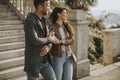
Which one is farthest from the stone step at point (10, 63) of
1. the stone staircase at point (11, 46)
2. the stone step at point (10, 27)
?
the stone step at point (10, 27)

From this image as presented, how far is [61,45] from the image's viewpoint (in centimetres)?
397

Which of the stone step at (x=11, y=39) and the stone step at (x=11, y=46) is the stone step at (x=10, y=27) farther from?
the stone step at (x=11, y=46)

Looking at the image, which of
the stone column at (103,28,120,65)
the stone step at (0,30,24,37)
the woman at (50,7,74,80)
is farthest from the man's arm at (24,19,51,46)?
the stone column at (103,28,120,65)

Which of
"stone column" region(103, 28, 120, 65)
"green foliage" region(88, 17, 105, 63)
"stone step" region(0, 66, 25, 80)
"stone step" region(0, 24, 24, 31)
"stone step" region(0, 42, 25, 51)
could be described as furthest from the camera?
"green foliage" region(88, 17, 105, 63)

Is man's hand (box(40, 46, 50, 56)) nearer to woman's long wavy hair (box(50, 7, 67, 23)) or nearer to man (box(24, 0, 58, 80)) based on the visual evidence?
man (box(24, 0, 58, 80))

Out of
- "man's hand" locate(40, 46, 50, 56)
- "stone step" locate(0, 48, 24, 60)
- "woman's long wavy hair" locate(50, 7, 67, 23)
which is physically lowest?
"stone step" locate(0, 48, 24, 60)

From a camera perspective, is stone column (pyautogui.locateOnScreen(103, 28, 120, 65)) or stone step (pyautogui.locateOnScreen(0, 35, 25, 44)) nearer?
stone step (pyautogui.locateOnScreen(0, 35, 25, 44))

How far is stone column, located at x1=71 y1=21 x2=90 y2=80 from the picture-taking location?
5691 millimetres

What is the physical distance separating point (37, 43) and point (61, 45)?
844mm

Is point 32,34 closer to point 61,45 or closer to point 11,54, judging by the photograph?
point 61,45

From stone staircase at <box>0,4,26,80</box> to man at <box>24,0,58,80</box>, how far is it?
211 cm

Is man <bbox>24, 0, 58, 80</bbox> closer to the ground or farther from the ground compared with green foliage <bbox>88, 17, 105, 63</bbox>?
farther from the ground

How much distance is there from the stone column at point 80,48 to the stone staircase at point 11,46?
50.4 inches

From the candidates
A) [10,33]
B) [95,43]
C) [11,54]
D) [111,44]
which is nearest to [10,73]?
[11,54]
